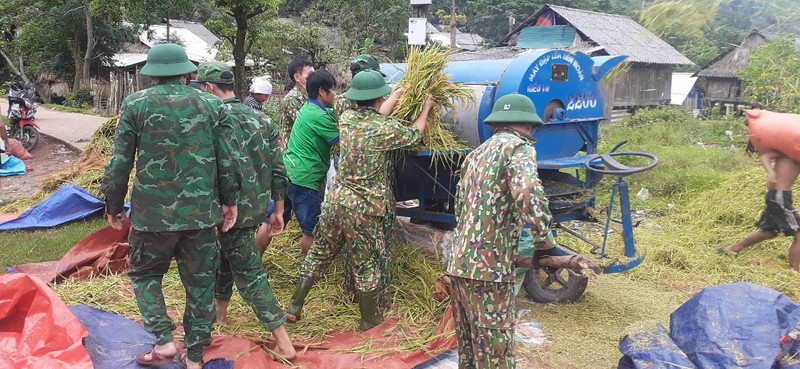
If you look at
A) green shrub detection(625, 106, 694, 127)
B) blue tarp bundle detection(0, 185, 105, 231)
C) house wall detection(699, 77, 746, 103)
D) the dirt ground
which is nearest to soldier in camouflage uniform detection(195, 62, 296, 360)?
blue tarp bundle detection(0, 185, 105, 231)

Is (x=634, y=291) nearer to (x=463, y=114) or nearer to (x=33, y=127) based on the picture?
(x=463, y=114)

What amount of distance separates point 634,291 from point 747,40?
1047 inches

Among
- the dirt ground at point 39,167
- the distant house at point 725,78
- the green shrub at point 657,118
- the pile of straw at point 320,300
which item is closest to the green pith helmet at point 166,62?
the pile of straw at point 320,300

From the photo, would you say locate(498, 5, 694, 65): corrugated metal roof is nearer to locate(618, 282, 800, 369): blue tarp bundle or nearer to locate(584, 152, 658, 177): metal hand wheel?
locate(584, 152, 658, 177): metal hand wheel

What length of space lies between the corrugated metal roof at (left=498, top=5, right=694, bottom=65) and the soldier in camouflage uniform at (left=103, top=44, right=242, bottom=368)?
21.3 metres

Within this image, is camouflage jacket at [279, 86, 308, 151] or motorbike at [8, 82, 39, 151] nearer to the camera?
camouflage jacket at [279, 86, 308, 151]

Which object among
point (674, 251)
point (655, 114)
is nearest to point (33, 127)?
point (674, 251)

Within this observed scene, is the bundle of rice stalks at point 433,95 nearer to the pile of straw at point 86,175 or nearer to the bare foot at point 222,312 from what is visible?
the bare foot at point 222,312

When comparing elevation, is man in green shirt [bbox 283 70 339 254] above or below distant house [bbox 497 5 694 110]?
below

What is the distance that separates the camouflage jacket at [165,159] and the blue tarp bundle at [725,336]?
260 centimetres

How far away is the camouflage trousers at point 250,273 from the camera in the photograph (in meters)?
3.71

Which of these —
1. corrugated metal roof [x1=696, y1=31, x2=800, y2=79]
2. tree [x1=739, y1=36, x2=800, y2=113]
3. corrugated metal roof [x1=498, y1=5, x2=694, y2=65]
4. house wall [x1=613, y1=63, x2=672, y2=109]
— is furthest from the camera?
corrugated metal roof [x1=696, y1=31, x2=800, y2=79]

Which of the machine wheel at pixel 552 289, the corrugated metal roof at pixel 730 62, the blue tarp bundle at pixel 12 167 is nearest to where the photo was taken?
the machine wheel at pixel 552 289

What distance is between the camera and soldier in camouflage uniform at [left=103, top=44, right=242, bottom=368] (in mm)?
3227
